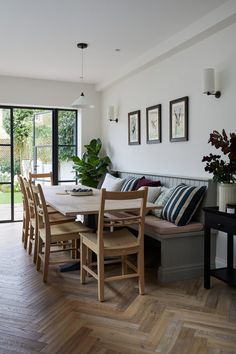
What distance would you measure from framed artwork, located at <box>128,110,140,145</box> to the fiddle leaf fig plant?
856 mm

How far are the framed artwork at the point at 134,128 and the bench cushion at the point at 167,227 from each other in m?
1.99

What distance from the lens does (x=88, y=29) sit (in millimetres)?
3752

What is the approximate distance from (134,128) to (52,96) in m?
1.82

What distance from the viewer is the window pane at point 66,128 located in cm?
650

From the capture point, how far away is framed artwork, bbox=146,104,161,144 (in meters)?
4.59

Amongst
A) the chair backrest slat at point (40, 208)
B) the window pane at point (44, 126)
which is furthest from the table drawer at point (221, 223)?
the window pane at point (44, 126)

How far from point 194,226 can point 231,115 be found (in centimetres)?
116

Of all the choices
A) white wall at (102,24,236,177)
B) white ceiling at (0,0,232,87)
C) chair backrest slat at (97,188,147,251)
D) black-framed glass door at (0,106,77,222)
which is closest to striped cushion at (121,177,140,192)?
white wall at (102,24,236,177)

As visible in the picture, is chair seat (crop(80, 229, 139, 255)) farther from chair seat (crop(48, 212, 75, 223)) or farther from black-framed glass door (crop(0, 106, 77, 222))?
black-framed glass door (crop(0, 106, 77, 222))

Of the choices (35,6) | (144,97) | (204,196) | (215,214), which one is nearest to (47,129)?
(144,97)

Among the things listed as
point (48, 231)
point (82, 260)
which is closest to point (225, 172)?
point (82, 260)

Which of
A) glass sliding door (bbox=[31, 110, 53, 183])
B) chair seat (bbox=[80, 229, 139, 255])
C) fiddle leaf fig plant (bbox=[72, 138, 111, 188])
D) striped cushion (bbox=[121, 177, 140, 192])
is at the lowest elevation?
chair seat (bbox=[80, 229, 139, 255])

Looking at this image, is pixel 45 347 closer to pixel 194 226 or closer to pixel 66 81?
pixel 194 226

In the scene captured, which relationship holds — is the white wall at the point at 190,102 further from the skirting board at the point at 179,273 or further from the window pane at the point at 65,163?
the window pane at the point at 65,163
